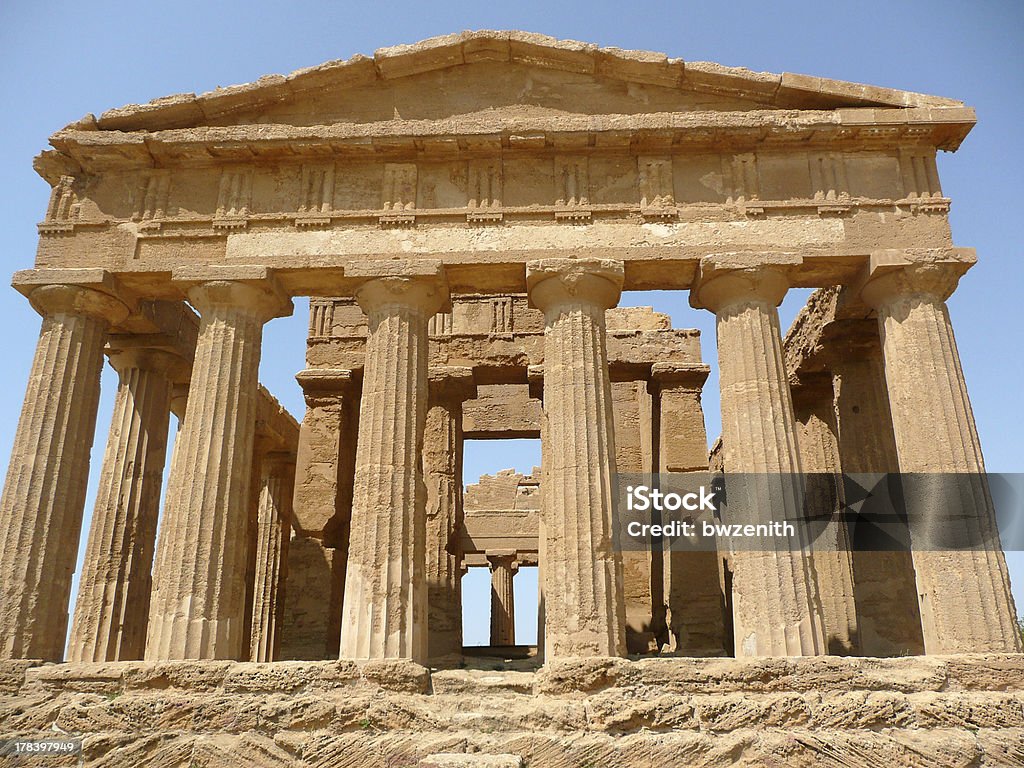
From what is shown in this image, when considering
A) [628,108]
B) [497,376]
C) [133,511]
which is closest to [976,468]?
[628,108]

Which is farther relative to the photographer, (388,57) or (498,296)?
(498,296)

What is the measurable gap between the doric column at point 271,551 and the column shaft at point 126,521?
3756mm

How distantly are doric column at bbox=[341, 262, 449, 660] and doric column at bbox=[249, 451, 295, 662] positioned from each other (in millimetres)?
7594

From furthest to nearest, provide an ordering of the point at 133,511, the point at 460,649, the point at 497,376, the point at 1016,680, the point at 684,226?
1. the point at 497,376
2. the point at 460,649
3. the point at 133,511
4. the point at 684,226
5. the point at 1016,680

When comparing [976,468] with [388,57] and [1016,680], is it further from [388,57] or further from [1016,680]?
[388,57]

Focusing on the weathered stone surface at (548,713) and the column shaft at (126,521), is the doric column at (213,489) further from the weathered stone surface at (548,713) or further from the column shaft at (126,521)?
the column shaft at (126,521)

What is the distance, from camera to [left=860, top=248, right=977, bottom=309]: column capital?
1338 centimetres

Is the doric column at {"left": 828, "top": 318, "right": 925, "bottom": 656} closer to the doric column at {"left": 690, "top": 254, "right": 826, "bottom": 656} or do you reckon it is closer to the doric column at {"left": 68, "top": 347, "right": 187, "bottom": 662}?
the doric column at {"left": 690, "top": 254, "right": 826, "bottom": 656}

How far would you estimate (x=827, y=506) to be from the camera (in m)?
17.3

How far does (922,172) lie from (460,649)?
37.5ft

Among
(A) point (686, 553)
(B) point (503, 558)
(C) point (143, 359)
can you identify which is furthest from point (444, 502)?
(B) point (503, 558)

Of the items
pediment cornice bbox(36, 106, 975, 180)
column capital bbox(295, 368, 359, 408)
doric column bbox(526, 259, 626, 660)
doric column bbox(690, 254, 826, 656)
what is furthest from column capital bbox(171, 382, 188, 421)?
doric column bbox(690, 254, 826, 656)

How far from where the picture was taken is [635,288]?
14.5m

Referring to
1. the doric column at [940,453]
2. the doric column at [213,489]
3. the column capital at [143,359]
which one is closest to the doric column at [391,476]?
the doric column at [213,489]
